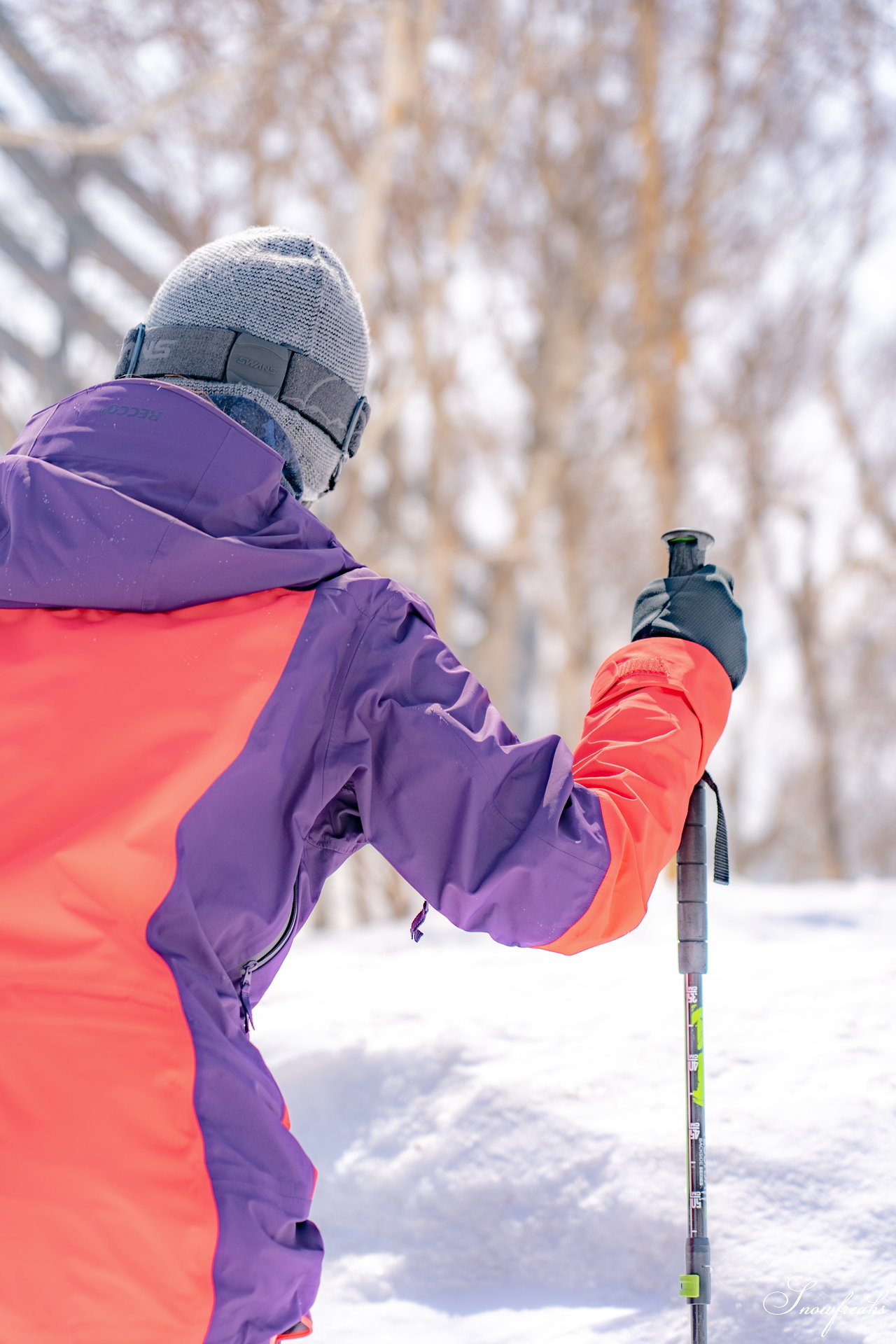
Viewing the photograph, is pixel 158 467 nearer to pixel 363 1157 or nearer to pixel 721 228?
pixel 363 1157

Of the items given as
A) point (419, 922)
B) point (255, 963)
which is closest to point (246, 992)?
point (255, 963)

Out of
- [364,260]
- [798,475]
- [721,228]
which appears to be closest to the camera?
[364,260]

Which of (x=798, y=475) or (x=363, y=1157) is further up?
(x=798, y=475)

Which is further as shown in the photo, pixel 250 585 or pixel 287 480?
pixel 287 480

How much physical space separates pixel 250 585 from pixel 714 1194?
1.37m

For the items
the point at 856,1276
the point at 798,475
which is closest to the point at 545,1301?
the point at 856,1276

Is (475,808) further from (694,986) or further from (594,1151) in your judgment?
(594,1151)

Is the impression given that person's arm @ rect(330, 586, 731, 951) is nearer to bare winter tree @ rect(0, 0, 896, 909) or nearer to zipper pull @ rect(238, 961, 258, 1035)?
zipper pull @ rect(238, 961, 258, 1035)

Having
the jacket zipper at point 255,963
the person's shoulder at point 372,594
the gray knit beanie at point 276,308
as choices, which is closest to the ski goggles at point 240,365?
the gray knit beanie at point 276,308

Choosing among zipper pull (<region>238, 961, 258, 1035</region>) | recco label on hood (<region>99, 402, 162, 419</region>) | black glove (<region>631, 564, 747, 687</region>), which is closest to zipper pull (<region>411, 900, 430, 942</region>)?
zipper pull (<region>238, 961, 258, 1035</region>)

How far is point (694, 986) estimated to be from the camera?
150 centimetres

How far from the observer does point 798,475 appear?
12.7 m

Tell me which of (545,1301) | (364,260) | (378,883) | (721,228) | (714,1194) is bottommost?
(545,1301)

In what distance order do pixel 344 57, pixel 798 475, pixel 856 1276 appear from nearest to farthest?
pixel 856 1276 → pixel 344 57 → pixel 798 475
